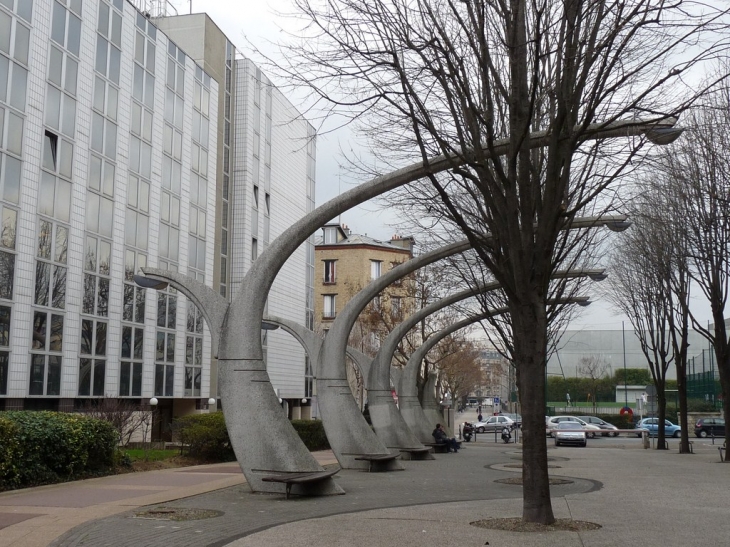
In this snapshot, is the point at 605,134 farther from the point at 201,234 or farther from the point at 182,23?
the point at 182,23

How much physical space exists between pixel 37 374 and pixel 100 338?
4.05 metres

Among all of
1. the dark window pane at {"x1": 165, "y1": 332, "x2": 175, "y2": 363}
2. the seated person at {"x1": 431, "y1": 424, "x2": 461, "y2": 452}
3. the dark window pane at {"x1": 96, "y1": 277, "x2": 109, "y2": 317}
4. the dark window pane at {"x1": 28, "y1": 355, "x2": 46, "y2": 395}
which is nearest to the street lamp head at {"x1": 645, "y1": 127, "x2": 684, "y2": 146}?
the seated person at {"x1": 431, "y1": 424, "x2": 461, "y2": 452}

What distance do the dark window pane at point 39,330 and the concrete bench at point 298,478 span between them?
15783 millimetres

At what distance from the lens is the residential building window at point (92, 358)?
2931cm

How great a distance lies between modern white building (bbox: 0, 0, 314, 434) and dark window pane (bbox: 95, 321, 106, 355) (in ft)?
0.37

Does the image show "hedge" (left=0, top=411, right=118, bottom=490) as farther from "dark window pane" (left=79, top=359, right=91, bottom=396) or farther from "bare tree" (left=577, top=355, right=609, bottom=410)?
"bare tree" (left=577, top=355, right=609, bottom=410)

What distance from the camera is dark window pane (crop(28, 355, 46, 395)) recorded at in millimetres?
26422

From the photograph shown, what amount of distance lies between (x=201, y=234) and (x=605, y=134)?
29498mm

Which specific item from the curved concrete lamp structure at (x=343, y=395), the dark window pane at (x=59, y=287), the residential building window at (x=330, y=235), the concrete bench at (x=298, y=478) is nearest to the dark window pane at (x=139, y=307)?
the dark window pane at (x=59, y=287)

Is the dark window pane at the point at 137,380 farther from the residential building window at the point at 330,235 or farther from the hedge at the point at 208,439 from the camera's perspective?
the residential building window at the point at 330,235

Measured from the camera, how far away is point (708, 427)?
52.3m

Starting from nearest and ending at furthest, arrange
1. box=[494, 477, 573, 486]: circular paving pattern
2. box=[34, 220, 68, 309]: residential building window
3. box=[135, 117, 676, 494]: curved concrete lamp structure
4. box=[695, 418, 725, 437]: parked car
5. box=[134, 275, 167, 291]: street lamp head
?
box=[135, 117, 676, 494]: curved concrete lamp structure → box=[134, 275, 167, 291]: street lamp head → box=[494, 477, 573, 486]: circular paving pattern → box=[34, 220, 68, 309]: residential building window → box=[695, 418, 725, 437]: parked car

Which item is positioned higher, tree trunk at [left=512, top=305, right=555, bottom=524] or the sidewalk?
tree trunk at [left=512, top=305, right=555, bottom=524]

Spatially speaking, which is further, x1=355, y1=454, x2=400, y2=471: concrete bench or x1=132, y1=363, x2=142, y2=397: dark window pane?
x1=132, y1=363, x2=142, y2=397: dark window pane
